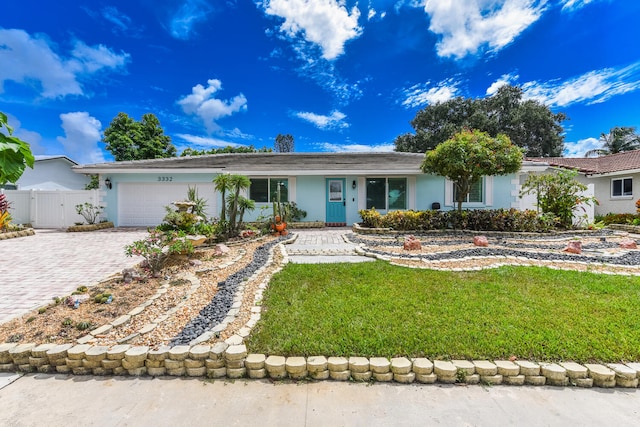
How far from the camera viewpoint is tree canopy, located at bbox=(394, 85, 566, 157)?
25.3m

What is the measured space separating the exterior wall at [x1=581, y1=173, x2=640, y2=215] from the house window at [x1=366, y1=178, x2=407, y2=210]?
11.5 m

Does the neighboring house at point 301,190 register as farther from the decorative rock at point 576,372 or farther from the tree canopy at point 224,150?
the tree canopy at point 224,150

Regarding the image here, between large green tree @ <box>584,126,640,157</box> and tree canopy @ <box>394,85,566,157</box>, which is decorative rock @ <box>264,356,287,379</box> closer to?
tree canopy @ <box>394,85,566,157</box>

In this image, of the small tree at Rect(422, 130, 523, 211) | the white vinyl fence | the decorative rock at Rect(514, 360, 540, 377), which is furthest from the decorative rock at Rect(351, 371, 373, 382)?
the white vinyl fence

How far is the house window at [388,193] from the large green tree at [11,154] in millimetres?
11574

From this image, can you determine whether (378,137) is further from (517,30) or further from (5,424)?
(5,424)

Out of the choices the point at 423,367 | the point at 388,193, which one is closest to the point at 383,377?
the point at 423,367

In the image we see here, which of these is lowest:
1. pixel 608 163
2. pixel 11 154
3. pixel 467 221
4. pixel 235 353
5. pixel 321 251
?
pixel 235 353

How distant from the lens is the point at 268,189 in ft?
41.2

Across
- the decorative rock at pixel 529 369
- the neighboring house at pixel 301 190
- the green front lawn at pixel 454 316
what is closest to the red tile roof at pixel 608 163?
the neighboring house at pixel 301 190

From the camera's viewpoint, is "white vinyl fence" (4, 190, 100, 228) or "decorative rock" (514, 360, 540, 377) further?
"white vinyl fence" (4, 190, 100, 228)

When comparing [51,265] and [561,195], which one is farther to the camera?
[561,195]

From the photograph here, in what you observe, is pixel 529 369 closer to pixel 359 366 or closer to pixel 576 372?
pixel 576 372

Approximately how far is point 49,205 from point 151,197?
4830 mm
